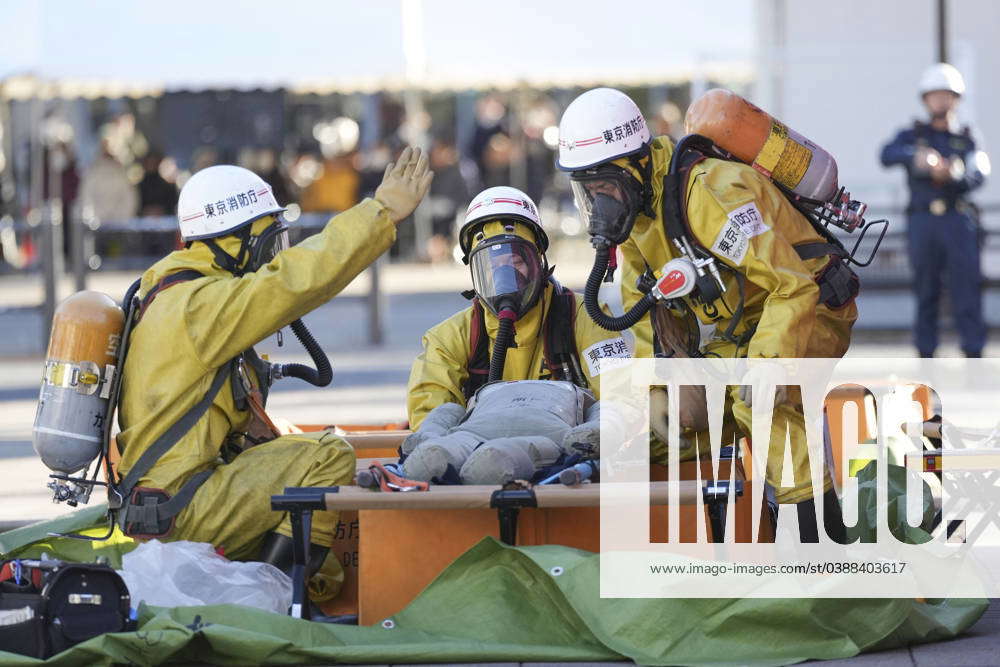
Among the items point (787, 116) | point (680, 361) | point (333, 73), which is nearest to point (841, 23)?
point (787, 116)

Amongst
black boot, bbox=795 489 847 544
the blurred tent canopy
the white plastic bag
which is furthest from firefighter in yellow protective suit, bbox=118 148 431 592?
the blurred tent canopy

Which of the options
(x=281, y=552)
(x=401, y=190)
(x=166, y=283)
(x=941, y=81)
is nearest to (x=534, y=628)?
(x=281, y=552)

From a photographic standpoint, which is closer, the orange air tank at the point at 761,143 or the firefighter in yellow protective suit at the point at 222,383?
the firefighter in yellow protective suit at the point at 222,383

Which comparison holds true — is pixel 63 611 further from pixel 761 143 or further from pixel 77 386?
pixel 761 143

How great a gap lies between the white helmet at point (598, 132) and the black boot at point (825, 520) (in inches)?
52.3

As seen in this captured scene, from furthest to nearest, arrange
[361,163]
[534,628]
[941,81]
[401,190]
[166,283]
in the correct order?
[361,163], [941,81], [166,283], [401,190], [534,628]

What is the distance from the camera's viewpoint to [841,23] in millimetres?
16109

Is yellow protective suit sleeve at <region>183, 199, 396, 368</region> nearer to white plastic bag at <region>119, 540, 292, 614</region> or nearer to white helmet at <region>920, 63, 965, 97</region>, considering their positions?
white plastic bag at <region>119, 540, 292, 614</region>

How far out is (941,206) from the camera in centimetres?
1123

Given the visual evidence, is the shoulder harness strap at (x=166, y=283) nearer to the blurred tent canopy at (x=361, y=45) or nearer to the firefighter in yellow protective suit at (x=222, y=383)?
the firefighter in yellow protective suit at (x=222, y=383)

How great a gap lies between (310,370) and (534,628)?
6.28 ft

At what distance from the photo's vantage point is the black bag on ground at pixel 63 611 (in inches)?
192

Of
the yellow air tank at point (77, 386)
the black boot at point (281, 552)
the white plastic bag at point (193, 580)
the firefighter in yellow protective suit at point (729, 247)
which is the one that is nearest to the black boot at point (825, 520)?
the firefighter in yellow protective suit at point (729, 247)

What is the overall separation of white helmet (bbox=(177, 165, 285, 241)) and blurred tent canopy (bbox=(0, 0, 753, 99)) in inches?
359
